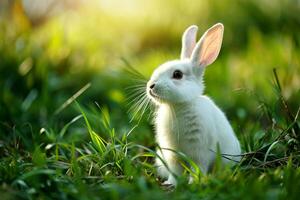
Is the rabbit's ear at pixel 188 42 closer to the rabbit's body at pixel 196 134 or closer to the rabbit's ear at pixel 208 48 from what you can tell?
the rabbit's ear at pixel 208 48

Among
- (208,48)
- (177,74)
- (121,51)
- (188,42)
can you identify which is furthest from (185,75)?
(121,51)

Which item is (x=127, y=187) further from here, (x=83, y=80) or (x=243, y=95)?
(x=83, y=80)

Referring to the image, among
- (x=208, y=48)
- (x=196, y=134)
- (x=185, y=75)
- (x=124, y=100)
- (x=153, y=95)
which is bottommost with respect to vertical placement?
(x=124, y=100)

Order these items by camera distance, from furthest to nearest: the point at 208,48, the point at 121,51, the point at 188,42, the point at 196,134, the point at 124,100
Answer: the point at 121,51 < the point at 124,100 < the point at 188,42 < the point at 208,48 < the point at 196,134

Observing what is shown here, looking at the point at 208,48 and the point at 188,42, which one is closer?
the point at 208,48

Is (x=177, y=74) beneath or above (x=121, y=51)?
above

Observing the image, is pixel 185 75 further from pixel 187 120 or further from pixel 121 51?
pixel 121 51

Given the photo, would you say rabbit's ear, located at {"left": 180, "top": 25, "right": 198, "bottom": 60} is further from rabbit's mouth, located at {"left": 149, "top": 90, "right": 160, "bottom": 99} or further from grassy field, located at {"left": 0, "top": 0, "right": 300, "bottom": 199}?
rabbit's mouth, located at {"left": 149, "top": 90, "right": 160, "bottom": 99}

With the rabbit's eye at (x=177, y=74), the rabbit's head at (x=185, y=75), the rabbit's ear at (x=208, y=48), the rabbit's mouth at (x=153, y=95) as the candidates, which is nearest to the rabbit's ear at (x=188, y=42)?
the rabbit's head at (x=185, y=75)
